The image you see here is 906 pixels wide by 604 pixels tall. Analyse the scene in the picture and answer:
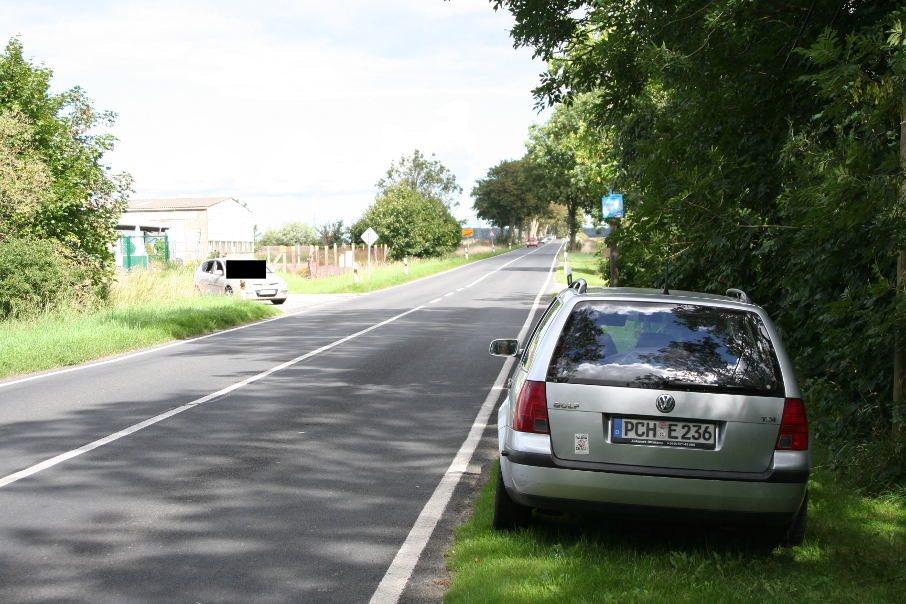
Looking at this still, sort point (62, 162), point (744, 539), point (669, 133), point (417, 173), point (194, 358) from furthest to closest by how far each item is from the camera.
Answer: point (417, 173) → point (62, 162) → point (194, 358) → point (669, 133) → point (744, 539)

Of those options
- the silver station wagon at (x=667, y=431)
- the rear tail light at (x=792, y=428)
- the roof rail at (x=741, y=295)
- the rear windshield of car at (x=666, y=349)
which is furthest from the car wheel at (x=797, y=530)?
the roof rail at (x=741, y=295)

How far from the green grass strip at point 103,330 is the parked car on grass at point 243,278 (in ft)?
19.6

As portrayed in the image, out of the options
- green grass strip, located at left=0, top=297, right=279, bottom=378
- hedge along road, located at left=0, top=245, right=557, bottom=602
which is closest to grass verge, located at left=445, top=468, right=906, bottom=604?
hedge along road, located at left=0, top=245, right=557, bottom=602

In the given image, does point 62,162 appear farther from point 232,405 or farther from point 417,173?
point 417,173

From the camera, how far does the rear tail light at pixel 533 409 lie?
4977mm

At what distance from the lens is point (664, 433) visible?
16.0ft

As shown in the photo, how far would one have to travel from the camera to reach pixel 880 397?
7254mm

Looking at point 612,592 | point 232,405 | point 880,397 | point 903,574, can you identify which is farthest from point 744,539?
point 232,405

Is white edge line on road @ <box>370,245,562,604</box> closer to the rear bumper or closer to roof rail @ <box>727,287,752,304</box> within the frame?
the rear bumper

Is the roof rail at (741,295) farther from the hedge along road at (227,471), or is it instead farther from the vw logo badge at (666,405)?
the hedge along road at (227,471)

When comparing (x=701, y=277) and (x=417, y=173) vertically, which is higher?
(x=417, y=173)

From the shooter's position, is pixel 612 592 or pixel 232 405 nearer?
pixel 612 592

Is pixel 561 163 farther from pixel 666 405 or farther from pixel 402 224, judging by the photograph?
pixel 666 405

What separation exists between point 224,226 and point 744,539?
299 ft
